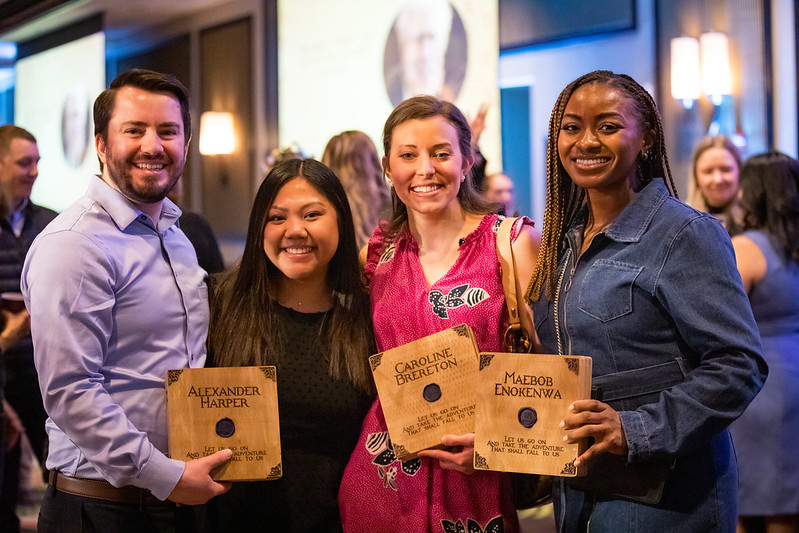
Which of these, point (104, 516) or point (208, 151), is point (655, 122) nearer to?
point (104, 516)

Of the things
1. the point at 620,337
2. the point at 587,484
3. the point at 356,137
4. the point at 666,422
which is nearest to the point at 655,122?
the point at 620,337

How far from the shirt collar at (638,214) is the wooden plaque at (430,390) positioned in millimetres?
411

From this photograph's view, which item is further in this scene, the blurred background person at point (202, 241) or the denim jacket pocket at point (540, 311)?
the blurred background person at point (202, 241)

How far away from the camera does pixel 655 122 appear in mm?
1806

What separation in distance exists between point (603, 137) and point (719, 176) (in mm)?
2603

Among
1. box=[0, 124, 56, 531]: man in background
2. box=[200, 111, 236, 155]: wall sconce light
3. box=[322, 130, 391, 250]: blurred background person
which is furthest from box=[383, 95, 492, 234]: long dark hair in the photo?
box=[200, 111, 236, 155]: wall sconce light

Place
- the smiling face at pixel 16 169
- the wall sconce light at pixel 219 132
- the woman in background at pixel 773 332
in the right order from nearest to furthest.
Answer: the woman in background at pixel 773 332 < the smiling face at pixel 16 169 < the wall sconce light at pixel 219 132

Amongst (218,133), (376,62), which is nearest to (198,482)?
(376,62)

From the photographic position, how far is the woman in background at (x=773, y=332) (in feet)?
10.5

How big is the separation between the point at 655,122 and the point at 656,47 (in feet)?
12.8

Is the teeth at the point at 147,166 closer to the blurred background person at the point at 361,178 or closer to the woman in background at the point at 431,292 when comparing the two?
the woman in background at the point at 431,292

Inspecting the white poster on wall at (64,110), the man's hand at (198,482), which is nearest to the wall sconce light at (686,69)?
the man's hand at (198,482)

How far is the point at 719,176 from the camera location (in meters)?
4.06

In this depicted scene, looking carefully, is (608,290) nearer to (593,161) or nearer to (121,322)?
(593,161)
